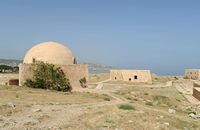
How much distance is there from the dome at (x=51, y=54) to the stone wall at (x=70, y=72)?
1155 millimetres

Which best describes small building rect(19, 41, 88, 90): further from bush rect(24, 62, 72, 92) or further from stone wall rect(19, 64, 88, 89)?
bush rect(24, 62, 72, 92)

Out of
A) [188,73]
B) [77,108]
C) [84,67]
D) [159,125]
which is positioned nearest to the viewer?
[159,125]

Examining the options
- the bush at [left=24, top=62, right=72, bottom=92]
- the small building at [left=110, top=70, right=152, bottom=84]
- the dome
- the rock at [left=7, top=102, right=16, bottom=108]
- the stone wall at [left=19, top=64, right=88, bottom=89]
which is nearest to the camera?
the rock at [left=7, top=102, right=16, bottom=108]

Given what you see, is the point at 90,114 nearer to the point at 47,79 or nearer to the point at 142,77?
the point at 47,79

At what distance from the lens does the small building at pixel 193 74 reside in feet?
148

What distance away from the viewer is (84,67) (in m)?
26.0

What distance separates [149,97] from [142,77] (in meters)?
13.4

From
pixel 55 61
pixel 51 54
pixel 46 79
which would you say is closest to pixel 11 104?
pixel 46 79

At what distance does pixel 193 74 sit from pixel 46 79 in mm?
29556

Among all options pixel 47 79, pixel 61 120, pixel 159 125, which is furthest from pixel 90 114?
pixel 47 79

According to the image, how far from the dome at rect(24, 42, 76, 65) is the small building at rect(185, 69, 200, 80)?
80.6 feet

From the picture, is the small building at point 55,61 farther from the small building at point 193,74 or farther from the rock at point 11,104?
the small building at point 193,74

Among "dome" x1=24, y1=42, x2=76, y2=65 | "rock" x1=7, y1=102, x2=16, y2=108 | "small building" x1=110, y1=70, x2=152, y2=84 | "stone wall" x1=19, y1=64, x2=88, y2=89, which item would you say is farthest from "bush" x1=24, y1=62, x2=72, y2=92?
"small building" x1=110, y1=70, x2=152, y2=84

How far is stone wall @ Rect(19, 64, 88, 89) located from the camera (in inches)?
947
